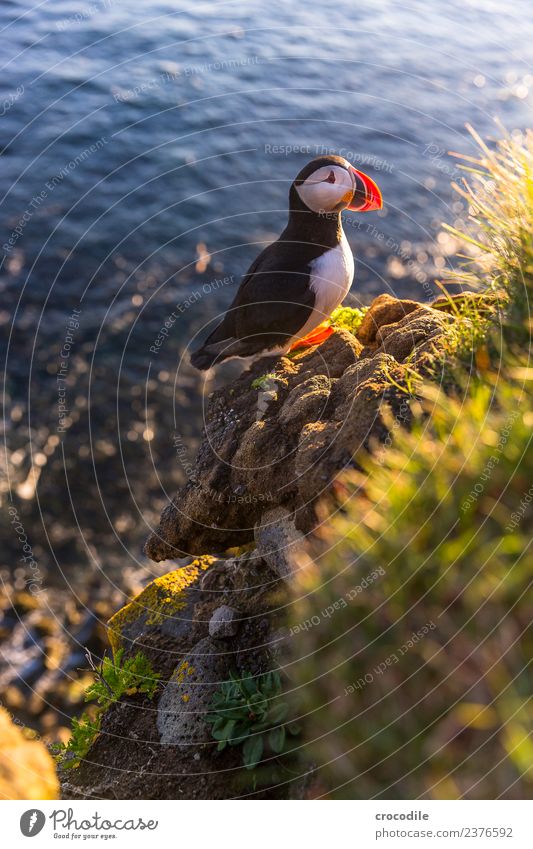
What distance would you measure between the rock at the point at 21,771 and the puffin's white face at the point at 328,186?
439 cm

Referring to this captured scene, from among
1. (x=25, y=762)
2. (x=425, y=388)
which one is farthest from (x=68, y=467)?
(x=425, y=388)

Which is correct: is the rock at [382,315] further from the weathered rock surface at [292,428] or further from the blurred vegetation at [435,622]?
the blurred vegetation at [435,622]

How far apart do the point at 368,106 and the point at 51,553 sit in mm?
12082

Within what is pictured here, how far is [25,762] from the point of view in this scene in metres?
3.64

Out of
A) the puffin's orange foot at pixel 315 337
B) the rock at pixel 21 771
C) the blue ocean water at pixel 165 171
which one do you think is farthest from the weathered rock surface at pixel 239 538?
the blue ocean water at pixel 165 171

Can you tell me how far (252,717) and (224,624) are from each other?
2.58 feet

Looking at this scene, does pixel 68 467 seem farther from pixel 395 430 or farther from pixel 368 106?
pixel 368 106

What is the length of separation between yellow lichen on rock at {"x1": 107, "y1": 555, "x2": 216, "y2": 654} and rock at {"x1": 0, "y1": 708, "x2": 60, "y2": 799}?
1.69 m

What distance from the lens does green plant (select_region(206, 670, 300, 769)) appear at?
12.8 feet

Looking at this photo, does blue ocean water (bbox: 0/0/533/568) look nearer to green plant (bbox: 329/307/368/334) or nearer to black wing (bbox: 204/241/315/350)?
green plant (bbox: 329/307/368/334)

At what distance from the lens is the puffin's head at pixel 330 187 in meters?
5.51

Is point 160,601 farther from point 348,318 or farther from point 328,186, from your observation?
point 328,186

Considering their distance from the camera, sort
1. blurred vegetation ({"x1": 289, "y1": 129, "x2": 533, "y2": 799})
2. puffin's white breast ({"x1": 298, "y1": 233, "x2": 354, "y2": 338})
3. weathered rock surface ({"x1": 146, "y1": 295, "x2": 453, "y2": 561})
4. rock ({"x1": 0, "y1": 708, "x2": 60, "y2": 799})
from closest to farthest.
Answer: blurred vegetation ({"x1": 289, "y1": 129, "x2": 533, "y2": 799}) < rock ({"x1": 0, "y1": 708, "x2": 60, "y2": 799}) < weathered rock surface ({"x1": 146, "y1": 295, "x2": 453, "y2": 561}) < puffin's white breast ({"x1": 298, "y1": 233, "x2": 354, "y2": 338})

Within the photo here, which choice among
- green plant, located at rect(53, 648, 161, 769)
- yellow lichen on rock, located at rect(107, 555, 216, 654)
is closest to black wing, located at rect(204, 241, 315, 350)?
yellow lichen on rock, located at rect(107, 555, 216, 654)
